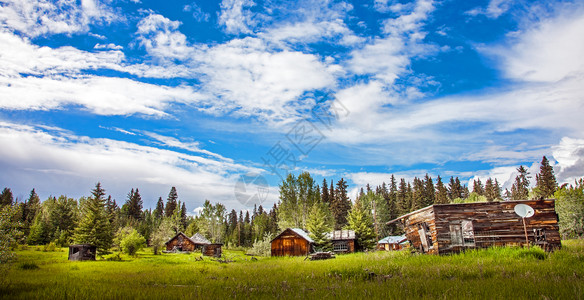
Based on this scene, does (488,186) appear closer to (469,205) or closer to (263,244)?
(263,244)

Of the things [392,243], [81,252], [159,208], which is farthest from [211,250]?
[159,208]

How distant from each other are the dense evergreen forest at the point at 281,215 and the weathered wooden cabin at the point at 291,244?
3.11 metres

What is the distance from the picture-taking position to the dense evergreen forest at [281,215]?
42688 millimetres

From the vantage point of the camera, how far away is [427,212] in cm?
2406

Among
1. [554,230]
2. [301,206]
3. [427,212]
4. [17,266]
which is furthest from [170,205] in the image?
[554,230]

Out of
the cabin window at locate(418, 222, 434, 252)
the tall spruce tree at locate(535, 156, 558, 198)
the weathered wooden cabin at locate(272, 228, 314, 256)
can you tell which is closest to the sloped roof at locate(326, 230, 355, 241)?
the weathered wooden cabin at locate(272, 228, 314, 256)

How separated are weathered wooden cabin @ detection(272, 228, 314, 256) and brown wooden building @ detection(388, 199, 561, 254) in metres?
24.8

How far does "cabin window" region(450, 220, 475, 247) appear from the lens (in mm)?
21938

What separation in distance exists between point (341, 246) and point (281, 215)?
1864 centimetres

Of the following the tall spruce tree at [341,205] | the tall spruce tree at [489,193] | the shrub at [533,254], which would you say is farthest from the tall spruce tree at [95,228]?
the tall spruce tree at [489,193]

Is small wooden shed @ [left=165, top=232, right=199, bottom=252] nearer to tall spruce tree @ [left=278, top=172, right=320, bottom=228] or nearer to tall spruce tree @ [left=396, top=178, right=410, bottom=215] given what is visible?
tall spruce tree @ [left=278, top=172, right=320, bottom=228]

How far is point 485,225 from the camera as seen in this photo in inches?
866

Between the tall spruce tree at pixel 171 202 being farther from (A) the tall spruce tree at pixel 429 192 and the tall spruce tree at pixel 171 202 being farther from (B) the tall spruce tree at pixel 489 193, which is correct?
(B) the tall spruce tree at pixel 489 193

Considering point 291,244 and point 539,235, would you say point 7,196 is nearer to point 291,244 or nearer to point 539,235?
point 291,244
